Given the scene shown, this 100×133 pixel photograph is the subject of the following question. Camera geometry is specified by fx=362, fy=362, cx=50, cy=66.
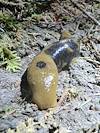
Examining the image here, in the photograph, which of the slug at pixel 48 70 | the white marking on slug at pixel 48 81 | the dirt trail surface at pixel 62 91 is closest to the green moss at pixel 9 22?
the dirt trail surface at pixel 62 91

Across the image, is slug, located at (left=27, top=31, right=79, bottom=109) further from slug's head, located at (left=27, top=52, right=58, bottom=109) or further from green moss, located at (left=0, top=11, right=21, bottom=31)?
green moss, located at (left=0, top=11, right=21, bottom=31)

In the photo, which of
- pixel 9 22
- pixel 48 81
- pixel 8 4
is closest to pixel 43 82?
pixel 48 81

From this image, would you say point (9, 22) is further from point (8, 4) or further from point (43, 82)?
point (43, 82)

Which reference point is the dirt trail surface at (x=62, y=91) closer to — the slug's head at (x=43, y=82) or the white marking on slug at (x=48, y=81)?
the slug's head at (x=43, y=82)

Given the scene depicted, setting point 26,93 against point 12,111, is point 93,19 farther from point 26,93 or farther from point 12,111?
point 12,111

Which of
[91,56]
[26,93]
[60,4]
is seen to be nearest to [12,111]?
[26,93]

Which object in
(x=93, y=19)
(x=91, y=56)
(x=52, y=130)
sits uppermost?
(x=93, y=19)

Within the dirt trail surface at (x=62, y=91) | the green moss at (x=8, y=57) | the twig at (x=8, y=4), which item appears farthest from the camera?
the twig at (x=8, y=4)
